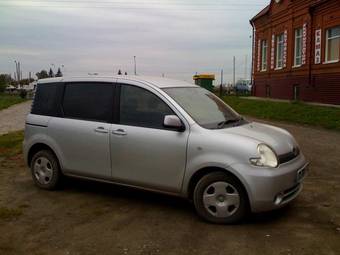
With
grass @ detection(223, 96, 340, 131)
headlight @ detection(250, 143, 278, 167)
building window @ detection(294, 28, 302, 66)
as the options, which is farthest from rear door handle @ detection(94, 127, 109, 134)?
building window @ detection(294, 28, 302, 66)

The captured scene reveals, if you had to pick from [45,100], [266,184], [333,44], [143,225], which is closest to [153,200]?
[143,225]

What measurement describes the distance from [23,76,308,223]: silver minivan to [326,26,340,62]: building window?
708 inches

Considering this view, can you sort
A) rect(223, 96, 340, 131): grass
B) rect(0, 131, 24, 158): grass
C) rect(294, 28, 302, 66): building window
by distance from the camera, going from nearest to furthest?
rect(0, 131, 24, 158): grass < rect(223, 96, 340, 131): grass < rect(294, 28, 302, 66): building window

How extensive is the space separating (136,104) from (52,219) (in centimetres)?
178

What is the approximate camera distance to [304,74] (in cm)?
2616

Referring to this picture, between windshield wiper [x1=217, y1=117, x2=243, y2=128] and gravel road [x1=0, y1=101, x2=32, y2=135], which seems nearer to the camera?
windshield wiper [x1=217, y1=117, x2=243, y2=128]

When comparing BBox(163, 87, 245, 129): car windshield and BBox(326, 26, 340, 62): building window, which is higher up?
BBox(326, 26, 340, 62): building window

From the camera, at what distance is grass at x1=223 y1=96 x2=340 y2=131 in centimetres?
1638

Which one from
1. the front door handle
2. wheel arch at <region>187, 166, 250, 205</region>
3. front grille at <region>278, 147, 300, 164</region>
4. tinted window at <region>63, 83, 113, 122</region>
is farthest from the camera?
tinted window at <region>63, 83, 113, 122</region>

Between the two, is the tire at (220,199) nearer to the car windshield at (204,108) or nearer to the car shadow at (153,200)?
the car shadow at (153,200)

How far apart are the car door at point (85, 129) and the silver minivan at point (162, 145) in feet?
0.05

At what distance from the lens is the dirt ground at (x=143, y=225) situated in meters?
4.94

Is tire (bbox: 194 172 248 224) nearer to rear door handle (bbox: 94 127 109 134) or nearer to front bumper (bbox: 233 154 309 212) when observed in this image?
front bumper (bbox: 233 154 309 212)

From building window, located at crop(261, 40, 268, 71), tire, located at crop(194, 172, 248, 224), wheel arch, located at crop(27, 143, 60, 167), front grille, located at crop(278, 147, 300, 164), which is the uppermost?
building window, located at crop(261, 40, 268, 71)
